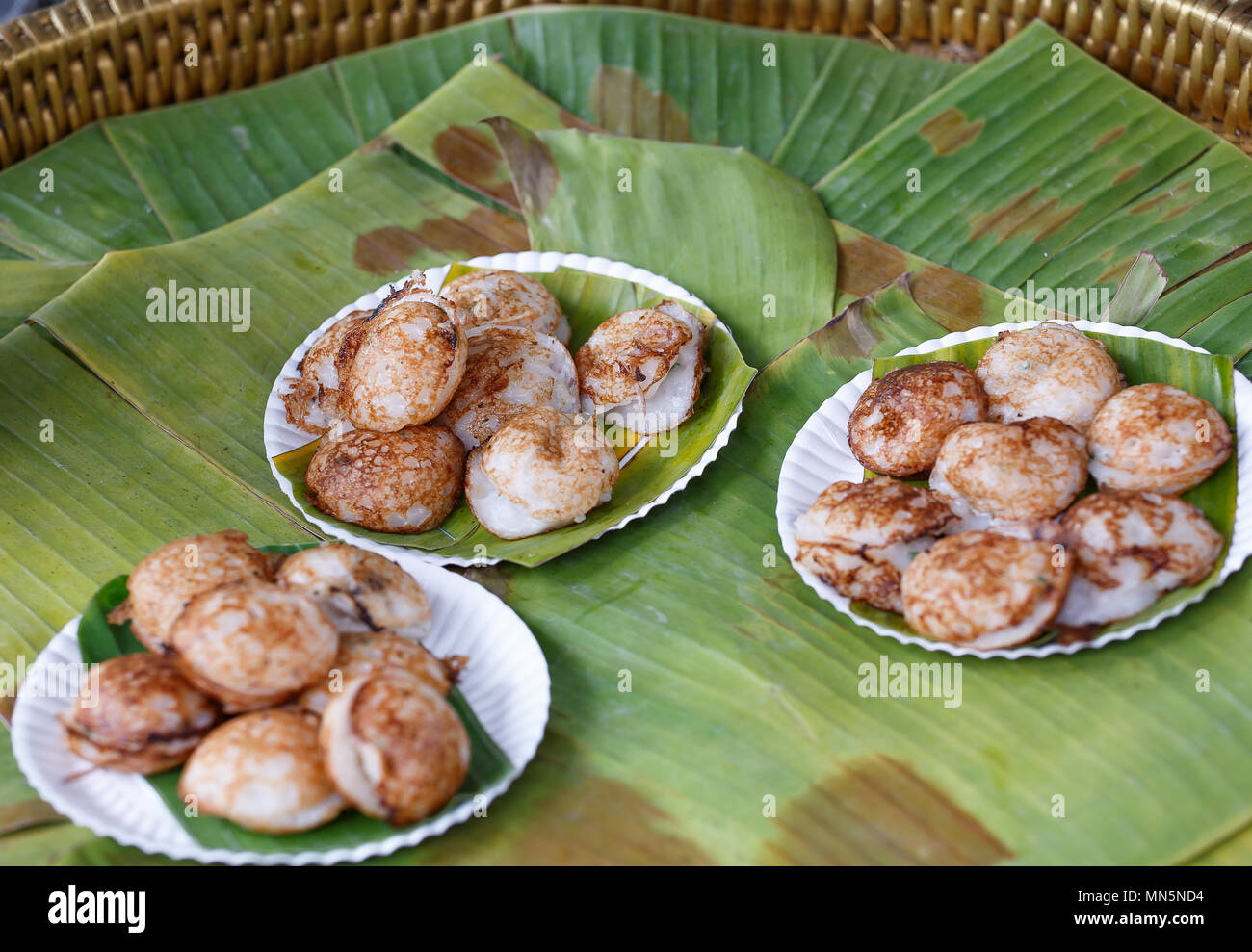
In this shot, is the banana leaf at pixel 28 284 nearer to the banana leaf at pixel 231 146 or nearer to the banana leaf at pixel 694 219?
the banana leaf at pixel 231 146

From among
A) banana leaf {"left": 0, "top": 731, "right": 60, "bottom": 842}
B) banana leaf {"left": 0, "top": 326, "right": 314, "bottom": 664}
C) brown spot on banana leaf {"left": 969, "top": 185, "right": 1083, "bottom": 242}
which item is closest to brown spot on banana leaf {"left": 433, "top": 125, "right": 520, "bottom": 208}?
banana leaf {"left": 0, "top": 326, "right": 314, "bottom": 664}

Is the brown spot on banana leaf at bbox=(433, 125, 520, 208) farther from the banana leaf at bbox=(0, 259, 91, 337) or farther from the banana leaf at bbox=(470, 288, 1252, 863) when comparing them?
the banana leaf at bbox=(470, 288, 1252, 863)

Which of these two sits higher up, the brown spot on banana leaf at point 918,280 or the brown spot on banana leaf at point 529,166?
the brown spot on banana leaf at point 529,166

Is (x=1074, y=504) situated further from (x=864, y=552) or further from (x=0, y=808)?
(x=0, y=808)

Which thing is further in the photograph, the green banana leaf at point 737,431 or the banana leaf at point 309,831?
the green banana leaf at point 737,431

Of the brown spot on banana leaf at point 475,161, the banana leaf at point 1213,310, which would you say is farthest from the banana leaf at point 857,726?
the brown spot on banana leaf at point 475,161
